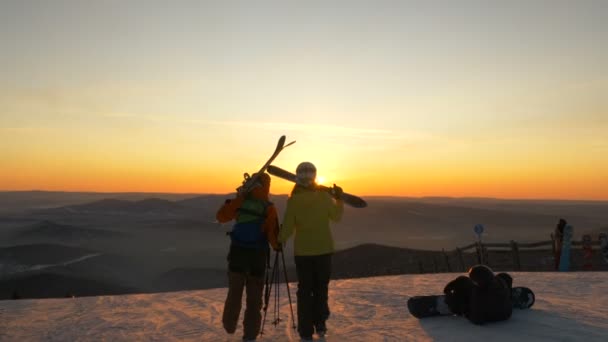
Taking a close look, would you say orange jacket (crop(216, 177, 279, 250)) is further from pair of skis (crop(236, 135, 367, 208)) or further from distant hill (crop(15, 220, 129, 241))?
distant hill (crop(15, 220, 129, 241))

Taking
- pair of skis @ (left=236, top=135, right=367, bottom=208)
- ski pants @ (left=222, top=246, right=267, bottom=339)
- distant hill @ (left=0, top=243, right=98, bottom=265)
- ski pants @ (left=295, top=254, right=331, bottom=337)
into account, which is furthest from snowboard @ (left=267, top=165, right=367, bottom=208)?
distant hill @ (left=0, top=243, right=98, bottom=265)

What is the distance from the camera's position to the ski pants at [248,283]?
686cm

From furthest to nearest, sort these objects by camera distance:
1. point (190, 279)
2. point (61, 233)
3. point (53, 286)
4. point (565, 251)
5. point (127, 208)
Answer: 1. point (127, 208)
2. point (61, 233)
3. point (190, 279)
4. point (53, 286)
5. point (565, 251)

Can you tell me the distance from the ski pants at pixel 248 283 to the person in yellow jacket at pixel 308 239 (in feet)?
1.60

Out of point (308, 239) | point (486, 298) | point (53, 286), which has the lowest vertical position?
point (53, 286)

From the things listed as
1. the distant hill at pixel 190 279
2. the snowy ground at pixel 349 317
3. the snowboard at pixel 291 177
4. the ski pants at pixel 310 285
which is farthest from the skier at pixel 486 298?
the distant hill at pixel 190 279

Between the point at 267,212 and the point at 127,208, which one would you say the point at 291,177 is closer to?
the point at 267,212

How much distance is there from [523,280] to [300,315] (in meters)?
7.30

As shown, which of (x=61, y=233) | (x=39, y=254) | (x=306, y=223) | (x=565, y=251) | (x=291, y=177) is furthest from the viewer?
(x=61, y=233)

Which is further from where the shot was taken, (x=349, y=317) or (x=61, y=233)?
(x=61, y=233)

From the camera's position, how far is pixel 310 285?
22.4 feet

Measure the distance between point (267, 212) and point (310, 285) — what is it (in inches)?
46.5

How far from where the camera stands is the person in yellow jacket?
22.3 feet

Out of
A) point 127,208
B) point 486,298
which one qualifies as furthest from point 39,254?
point 127,208
